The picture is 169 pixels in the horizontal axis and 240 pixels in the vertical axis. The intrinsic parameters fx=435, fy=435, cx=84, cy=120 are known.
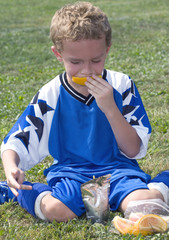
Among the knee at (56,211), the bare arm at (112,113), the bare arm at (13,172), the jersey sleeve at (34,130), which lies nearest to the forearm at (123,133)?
the bare arm at (112,113)

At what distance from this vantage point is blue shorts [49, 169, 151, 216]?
286cm

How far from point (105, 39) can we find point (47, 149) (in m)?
0.89

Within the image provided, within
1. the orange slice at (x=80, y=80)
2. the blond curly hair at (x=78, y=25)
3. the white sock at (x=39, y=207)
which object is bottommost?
the white sock at (x=39, y=207)

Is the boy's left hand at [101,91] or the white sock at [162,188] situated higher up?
the boy's left hand at [101,91]

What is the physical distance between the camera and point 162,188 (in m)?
2.96

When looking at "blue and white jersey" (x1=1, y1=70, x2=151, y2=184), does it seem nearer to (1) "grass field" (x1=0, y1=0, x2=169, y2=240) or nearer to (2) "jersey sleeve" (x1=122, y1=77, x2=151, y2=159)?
(2) "jersey sleeve" (x1=122, y1=77, x2=151, y2=159)

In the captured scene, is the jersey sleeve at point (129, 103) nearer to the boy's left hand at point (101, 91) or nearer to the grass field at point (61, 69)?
the boy's left hand at point (101, 91)

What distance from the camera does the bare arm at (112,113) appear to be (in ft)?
9.36

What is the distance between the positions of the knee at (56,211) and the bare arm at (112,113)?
0.58m

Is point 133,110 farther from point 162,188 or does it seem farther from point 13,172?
point 13,172

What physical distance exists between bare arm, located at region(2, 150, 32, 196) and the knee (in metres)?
0.28

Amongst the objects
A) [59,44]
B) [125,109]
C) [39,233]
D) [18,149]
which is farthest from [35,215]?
[59,44]

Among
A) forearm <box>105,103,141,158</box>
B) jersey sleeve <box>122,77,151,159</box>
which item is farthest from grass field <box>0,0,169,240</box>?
jersey sleeve <box>122,77,151,159</box>

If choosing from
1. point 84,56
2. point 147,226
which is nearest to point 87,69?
point 84,56
